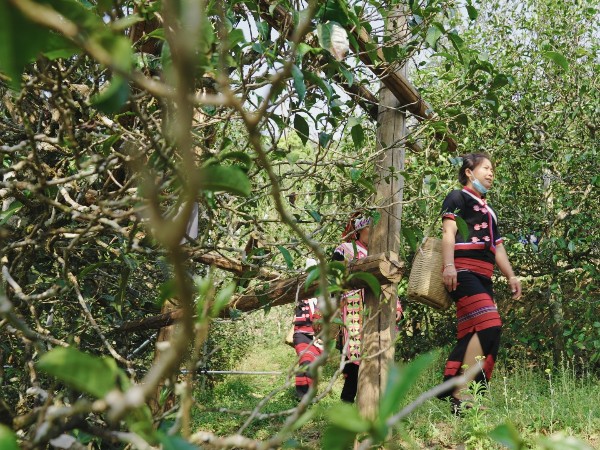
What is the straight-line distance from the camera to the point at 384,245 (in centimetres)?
396

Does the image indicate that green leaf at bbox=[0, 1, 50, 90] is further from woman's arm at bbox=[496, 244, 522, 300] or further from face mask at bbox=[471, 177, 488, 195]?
woman's arm at bbox=[496, 244, 522, 300]

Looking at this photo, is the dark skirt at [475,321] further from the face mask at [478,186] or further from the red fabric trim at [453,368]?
the face mask at [478,186]

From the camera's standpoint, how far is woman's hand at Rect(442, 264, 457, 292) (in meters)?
4.29

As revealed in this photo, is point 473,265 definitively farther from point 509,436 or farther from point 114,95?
point 114,95

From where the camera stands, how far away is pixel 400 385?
551mm

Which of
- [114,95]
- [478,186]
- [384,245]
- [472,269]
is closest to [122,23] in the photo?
[114,95]

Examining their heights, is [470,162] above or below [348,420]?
above

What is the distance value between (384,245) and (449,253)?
22.5 inches

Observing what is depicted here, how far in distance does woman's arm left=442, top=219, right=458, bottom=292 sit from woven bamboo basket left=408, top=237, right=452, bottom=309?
2.0 inches

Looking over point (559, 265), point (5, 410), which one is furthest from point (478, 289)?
point (5, 410)

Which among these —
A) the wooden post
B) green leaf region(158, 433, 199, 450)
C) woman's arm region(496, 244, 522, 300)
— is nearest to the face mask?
woman's arm region(496, 244, 522, 300)

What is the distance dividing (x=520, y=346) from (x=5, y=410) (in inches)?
249

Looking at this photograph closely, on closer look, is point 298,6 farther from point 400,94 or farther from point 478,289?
point 478,289

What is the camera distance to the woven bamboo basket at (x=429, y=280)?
4.32 meters
